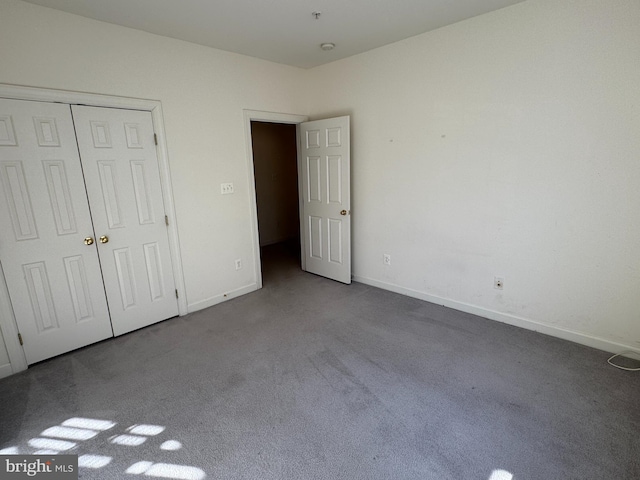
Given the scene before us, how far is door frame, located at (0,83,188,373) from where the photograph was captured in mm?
2301

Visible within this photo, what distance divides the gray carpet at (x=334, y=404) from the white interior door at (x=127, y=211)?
1.05ft

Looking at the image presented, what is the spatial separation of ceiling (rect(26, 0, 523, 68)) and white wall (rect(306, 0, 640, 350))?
30cm

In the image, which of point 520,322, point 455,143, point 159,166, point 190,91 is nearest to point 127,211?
point 159,166

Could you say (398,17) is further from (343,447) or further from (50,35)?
(343,447)

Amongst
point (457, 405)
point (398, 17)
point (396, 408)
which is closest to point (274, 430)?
point (396, 408)

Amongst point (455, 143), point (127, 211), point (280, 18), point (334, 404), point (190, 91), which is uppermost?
point (280, 18)

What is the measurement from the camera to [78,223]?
8.53 feet

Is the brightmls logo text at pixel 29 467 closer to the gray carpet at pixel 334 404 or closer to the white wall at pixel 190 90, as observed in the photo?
the gray carpet at pixel 334 404

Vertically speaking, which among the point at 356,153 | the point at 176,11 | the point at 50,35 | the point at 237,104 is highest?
the point at 176,11

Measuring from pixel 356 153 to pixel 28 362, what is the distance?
12.1 ft

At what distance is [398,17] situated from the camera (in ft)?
8.74

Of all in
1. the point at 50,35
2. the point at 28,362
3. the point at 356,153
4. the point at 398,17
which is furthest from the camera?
the point at 356,153
